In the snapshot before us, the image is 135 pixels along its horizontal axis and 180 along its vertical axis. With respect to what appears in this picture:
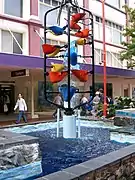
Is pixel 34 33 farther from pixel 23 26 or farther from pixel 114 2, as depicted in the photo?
pixel 114 2

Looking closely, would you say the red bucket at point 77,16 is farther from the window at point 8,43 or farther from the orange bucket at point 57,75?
the window at point 8,43

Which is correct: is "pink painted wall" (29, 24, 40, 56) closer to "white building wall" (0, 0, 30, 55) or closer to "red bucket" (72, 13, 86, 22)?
"white building wall" (0, 0, 30, 55)

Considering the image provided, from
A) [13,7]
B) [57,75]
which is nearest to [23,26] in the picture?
[13,7]

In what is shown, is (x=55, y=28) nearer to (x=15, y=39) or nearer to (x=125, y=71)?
(x=15, y=39)

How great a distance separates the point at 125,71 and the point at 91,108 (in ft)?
22.8

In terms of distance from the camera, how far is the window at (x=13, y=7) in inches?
772

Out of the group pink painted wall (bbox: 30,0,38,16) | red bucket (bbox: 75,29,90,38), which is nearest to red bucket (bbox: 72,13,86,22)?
red bucket (bbox: 75,29,90,38)

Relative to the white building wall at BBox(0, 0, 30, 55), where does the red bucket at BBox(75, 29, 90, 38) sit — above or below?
below

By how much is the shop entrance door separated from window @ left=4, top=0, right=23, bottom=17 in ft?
19.6

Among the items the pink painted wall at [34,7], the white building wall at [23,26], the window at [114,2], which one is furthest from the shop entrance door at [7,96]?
the window at [114,2]

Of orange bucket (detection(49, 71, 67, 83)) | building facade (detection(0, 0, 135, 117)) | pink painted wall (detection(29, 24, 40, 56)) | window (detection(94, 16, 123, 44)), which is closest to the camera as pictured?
orange bucket (detection(49, 71, 67, 83))

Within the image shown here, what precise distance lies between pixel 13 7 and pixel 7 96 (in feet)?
23.3

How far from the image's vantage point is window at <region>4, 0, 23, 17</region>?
19.6 m

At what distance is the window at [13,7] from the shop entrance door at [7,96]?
5.98 metres
